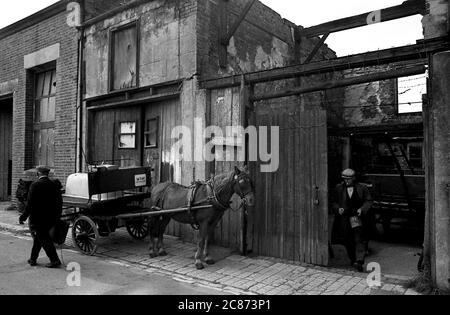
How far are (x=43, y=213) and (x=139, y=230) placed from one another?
252cm

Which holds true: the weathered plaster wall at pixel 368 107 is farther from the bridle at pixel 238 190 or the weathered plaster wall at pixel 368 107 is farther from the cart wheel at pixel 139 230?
the bridle at pixel 238 190

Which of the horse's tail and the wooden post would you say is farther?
the wooden post

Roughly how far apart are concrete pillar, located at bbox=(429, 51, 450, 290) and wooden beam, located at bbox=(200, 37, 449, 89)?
15.2 inches

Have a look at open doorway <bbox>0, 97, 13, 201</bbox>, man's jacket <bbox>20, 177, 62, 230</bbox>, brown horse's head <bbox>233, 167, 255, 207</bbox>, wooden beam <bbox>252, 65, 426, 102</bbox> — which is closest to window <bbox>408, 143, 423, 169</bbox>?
wooden beam <bbox>252, 65, 426, 102</bbox>

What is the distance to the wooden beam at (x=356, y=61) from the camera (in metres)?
5.49

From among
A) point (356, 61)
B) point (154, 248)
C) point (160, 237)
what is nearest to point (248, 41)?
point (356, 61)

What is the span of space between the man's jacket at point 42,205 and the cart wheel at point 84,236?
0.85 m

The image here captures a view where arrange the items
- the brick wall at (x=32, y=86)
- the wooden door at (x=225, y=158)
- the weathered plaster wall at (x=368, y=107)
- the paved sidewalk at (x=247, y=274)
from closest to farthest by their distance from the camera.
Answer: the paved sidewalk at (x=247, y=274) < the wooden door at (x=225, y=158) < the brick wall at (x=32, y=86) < the weathered plaster wall at (x=368, y=107)

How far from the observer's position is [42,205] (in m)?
6.45

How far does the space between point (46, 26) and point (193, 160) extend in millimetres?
8255

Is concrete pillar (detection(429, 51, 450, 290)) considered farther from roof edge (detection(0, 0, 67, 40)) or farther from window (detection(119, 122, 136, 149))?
roof edge (detection(0, 0, 67, 40))

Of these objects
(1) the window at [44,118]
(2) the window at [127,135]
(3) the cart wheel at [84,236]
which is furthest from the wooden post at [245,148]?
(1) the window at [44,118]

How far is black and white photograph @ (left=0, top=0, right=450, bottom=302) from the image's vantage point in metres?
5.50
